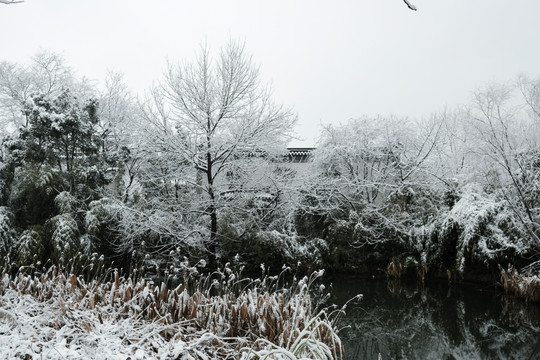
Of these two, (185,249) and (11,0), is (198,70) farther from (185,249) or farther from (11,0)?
(11,0)

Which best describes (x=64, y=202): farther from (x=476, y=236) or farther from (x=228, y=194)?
(x=476, y=236)

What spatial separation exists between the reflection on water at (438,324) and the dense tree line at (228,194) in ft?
4.77

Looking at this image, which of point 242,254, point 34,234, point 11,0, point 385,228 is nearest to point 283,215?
point 242,254

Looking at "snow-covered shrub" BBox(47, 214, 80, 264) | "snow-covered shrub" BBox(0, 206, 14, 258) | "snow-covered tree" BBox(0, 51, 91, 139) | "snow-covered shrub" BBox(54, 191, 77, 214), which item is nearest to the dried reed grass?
"snow-covered shrub" BBox(47, 214, 80, 264)

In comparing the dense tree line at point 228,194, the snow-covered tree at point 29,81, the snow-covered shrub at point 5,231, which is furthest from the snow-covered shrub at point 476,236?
the snow-covered tree at point 29,81

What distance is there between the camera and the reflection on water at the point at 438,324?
589 centimetres

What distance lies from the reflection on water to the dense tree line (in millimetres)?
1453

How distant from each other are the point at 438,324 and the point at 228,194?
6106 mm

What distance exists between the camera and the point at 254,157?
452 inches

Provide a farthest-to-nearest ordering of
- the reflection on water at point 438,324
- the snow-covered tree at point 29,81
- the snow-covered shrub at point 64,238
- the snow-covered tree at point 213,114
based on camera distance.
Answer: the snow-covered tree at point 29,81, the snow-covered tree at point 213,114, the snow-covered shrub at point 64,238, the reflection on water at point 438,324

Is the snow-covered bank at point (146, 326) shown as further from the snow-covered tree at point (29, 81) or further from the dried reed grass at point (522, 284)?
the snow-covered tree at point (29, 81)

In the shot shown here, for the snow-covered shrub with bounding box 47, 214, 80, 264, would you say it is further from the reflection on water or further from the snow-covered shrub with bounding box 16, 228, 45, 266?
the reflection on water

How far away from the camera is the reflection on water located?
5.89 meters

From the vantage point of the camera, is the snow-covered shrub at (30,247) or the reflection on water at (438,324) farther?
the snow-covered shrub at (30,247)
